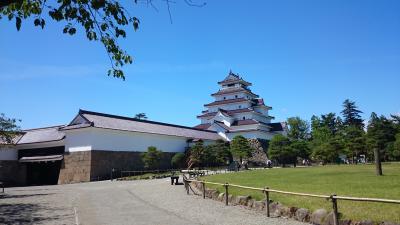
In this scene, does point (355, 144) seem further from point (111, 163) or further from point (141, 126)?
point (111, 163)

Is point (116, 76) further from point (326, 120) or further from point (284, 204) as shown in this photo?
point (326, 120)

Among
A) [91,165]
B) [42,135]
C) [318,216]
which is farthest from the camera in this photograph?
[42,135]

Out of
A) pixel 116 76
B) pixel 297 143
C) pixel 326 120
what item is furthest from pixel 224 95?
pixel 116 76

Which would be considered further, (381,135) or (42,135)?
(381,135)

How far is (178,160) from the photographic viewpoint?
163ft

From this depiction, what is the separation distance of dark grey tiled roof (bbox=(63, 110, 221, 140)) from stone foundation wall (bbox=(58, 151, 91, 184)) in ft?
10.9

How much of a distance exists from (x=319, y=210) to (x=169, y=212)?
592cm

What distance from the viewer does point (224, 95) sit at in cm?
7044

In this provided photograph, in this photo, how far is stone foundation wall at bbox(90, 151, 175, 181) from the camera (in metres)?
39.8

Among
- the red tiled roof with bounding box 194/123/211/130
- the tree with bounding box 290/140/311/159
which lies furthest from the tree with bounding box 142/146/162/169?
the red tiled roof with bounding box 194/123/211/130

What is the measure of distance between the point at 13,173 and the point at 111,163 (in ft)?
39.0

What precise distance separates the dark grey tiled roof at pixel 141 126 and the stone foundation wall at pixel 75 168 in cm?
333

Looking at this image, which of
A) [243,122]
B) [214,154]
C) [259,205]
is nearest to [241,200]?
[259,205]

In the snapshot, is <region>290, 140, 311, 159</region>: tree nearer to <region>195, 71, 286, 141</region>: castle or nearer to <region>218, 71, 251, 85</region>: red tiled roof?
<region>195, 71, 286, 141</region>: castle
